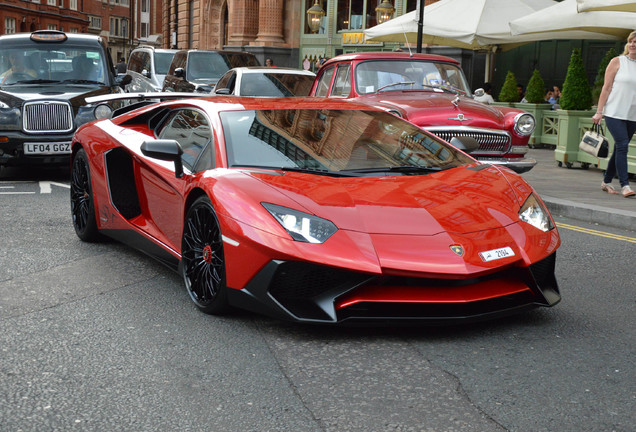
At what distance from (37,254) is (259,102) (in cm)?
220

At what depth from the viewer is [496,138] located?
10453mm

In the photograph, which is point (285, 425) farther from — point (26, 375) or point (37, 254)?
point (37, 254)

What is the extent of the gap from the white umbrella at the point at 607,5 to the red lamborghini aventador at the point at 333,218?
21.1ft

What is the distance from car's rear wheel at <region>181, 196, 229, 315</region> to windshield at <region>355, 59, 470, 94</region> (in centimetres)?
639

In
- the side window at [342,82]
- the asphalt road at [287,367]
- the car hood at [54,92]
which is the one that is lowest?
the asphalt road at [287,367]

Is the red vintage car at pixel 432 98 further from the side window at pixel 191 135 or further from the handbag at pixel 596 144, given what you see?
the side window at pixel 191 135

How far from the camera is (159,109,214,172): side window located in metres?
5.36

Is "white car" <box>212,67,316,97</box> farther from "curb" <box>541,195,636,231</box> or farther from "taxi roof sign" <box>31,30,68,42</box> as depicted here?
"curb" <box>541,195,636,231</box>

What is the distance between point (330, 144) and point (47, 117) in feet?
24.1

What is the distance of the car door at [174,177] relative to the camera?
17.7 ft

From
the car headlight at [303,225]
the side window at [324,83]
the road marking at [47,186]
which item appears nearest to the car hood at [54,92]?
the road marking at [47,186]

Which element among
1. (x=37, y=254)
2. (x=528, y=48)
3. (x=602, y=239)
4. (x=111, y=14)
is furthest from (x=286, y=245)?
(x=111, y=14)

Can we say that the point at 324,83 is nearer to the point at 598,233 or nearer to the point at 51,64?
the point at 51,64

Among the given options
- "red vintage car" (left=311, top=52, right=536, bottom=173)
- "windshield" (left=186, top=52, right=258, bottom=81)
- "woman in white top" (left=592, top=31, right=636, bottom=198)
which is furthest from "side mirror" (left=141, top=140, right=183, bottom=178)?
"windshield" (left=186, top=52, right=258, bottom=81)
